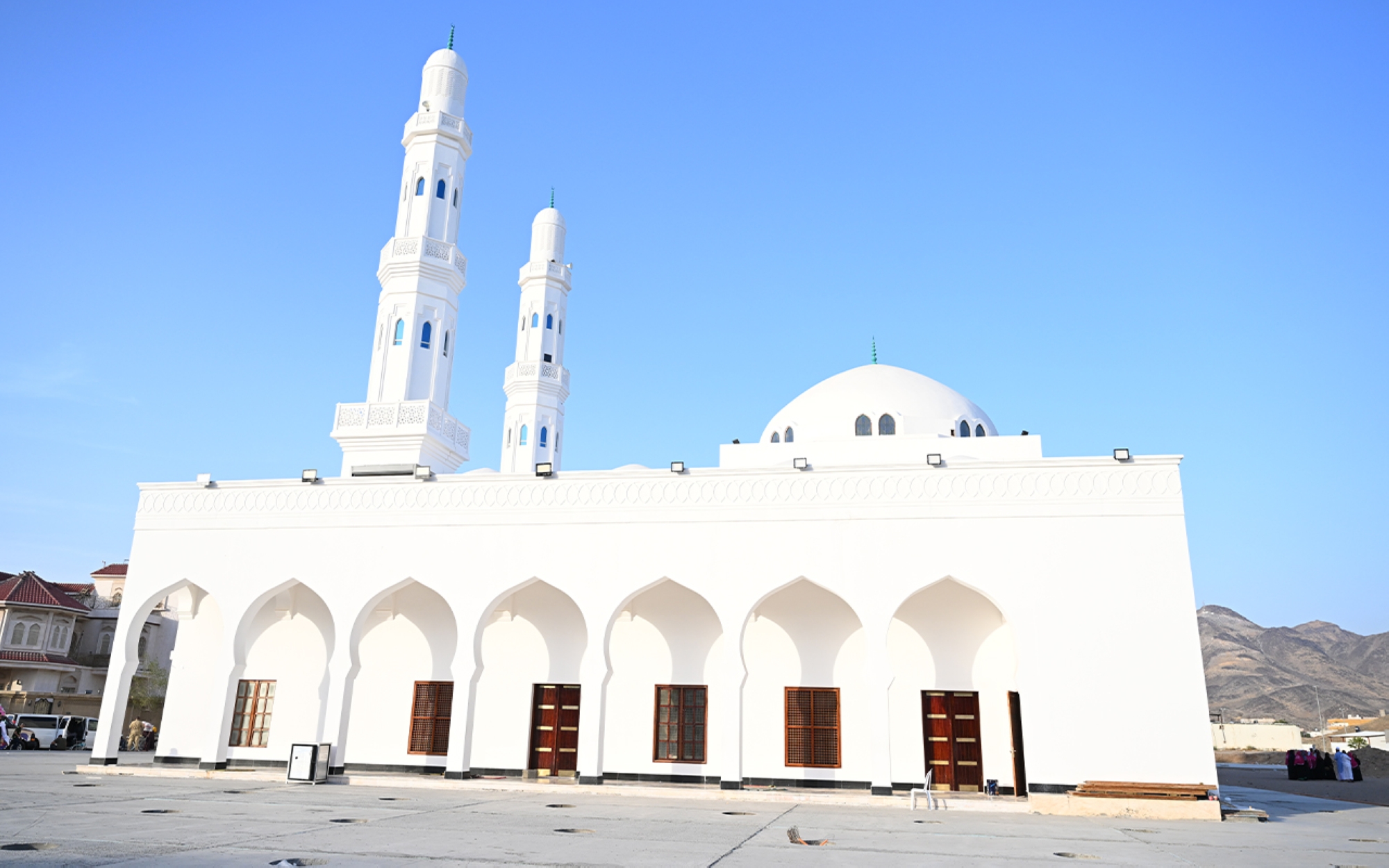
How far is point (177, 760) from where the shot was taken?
15102mm

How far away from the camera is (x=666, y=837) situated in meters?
7.94

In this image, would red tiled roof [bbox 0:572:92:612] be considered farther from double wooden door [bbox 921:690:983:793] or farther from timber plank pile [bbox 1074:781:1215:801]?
timber plank pile [bbox 1074:781:1215:801]

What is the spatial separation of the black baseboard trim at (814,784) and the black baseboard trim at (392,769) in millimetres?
5080

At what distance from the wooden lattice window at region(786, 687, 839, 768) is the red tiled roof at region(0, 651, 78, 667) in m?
28.4

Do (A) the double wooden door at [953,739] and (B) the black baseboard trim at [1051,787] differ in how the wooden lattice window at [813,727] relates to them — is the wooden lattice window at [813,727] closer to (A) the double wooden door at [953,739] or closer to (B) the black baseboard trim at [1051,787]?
(A) the double wooden door at [953,739]

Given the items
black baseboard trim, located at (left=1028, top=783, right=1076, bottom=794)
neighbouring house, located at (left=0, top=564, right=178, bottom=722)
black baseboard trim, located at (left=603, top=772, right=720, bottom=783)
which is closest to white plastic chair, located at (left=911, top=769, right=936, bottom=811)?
black baseboard trim, located at (left=1028, top=783, right=1076, bottom=794)

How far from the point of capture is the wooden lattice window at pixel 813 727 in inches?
533

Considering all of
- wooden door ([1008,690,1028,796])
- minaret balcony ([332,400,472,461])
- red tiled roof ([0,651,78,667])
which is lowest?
wooden door ([1008,690,1028,796])

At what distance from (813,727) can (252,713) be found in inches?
375

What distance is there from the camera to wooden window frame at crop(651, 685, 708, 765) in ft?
45.8

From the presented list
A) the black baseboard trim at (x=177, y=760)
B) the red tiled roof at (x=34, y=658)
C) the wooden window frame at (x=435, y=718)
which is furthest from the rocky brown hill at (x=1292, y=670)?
the red tiled roof at (x=34, y=658)

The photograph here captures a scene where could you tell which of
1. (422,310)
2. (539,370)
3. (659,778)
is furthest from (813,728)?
(539,370)

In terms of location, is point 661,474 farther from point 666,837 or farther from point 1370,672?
point 1370,672

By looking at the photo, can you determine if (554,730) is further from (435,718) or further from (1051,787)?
(1051,787)
